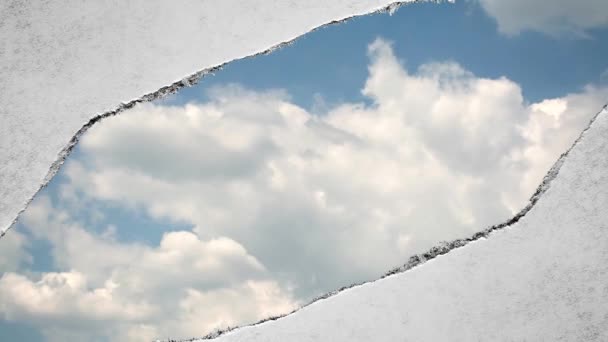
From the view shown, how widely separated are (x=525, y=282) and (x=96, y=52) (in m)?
1.90

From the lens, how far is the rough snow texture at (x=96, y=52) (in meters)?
2.12

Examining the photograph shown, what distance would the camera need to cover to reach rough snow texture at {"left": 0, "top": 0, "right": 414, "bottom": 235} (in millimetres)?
2119

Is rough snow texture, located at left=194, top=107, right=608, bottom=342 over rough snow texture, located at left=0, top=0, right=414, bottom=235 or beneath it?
beneath

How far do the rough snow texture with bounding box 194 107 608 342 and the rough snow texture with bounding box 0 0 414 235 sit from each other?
1005 millimetres

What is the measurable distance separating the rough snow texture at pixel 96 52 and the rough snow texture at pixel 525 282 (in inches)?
39.6

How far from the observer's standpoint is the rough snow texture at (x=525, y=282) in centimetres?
202

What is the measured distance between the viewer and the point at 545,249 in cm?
204

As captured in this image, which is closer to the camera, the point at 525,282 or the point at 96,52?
the point at 525,282

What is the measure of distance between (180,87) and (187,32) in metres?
0.22

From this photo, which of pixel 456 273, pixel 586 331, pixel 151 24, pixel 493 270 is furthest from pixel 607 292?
pixel 151 24

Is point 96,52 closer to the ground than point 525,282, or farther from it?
farther from it

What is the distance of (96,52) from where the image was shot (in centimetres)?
216

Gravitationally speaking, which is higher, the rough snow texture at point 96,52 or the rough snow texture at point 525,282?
the rough snow texture at point 96,52

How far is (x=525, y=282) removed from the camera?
203 cm
